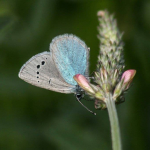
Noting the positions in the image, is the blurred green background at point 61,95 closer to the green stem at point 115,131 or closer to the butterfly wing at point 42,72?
the butterfly wing at point 42,72

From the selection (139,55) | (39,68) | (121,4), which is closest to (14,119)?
(39,68)

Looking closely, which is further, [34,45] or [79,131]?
[34,45]

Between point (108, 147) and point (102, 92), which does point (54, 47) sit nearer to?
point (102, 92)

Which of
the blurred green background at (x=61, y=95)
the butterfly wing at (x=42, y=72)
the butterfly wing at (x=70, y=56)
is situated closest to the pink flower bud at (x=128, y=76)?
the butterfly wing at (x=70, y=56)

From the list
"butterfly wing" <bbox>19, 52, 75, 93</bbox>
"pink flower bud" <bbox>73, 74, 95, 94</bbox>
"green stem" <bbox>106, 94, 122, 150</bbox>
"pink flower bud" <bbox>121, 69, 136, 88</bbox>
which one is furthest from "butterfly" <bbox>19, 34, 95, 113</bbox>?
"green stem" <bbox>106, 94, 122, 150</bbox>

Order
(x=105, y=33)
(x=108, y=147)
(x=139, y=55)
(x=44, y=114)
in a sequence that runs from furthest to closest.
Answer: (x=44, y=114) → (x=139, y=55) → (x=108, y=147) → (x=105, y=33)

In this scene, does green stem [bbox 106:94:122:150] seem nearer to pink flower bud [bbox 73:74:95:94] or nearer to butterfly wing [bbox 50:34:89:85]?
pink flower bud [bbox 73:74:95:94]

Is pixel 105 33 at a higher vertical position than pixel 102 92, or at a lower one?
higher
